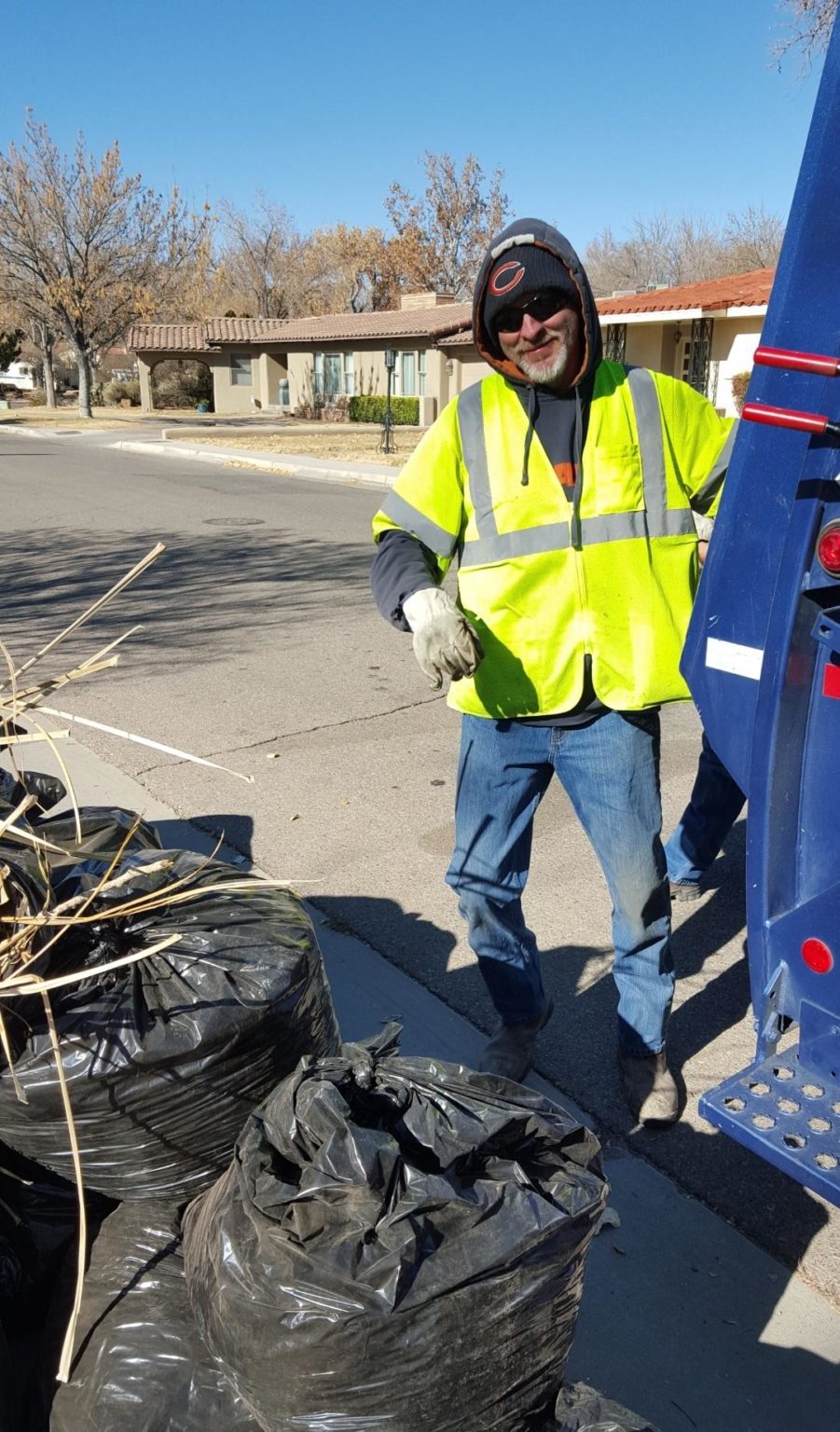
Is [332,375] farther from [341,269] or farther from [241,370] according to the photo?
[341,269]

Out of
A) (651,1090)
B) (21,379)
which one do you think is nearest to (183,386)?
(21,379)

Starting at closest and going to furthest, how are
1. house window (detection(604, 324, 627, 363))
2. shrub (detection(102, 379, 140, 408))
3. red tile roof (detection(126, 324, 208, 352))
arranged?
house window (detection(604, 324, 627, 363))
red tile roof (detection(126, 324, 208, 352))
shrub (detection(102, 379, 140, 408))

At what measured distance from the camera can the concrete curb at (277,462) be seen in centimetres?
1905

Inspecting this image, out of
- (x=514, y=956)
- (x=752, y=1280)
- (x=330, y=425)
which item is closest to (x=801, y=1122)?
(x=752, y=1280)

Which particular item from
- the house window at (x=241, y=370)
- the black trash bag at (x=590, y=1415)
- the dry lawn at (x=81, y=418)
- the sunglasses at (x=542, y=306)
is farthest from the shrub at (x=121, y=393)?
the black trash bag at (x=590, y=1415)

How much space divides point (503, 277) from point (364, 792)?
2.69 meters

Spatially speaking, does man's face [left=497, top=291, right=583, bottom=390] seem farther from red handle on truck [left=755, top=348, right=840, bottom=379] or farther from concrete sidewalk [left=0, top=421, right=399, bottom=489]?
concrete sidewalk [left=0, top=421, right=399, bottom=489]

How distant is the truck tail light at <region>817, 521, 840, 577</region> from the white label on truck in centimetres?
22

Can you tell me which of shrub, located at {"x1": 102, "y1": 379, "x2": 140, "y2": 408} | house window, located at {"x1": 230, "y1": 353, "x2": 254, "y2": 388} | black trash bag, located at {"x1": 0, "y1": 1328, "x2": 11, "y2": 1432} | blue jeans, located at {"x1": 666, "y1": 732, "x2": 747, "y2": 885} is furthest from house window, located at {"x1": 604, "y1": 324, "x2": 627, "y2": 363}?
shrub, located at {"x1": 102, "y1": 379, "x2": 140, "y2": 408}

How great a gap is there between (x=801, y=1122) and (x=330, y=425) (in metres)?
35.6

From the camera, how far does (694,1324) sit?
6.89ft

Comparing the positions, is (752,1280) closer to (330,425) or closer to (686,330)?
(686,330)

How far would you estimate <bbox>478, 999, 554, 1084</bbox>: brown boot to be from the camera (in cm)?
276

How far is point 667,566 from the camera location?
2.47 metres
